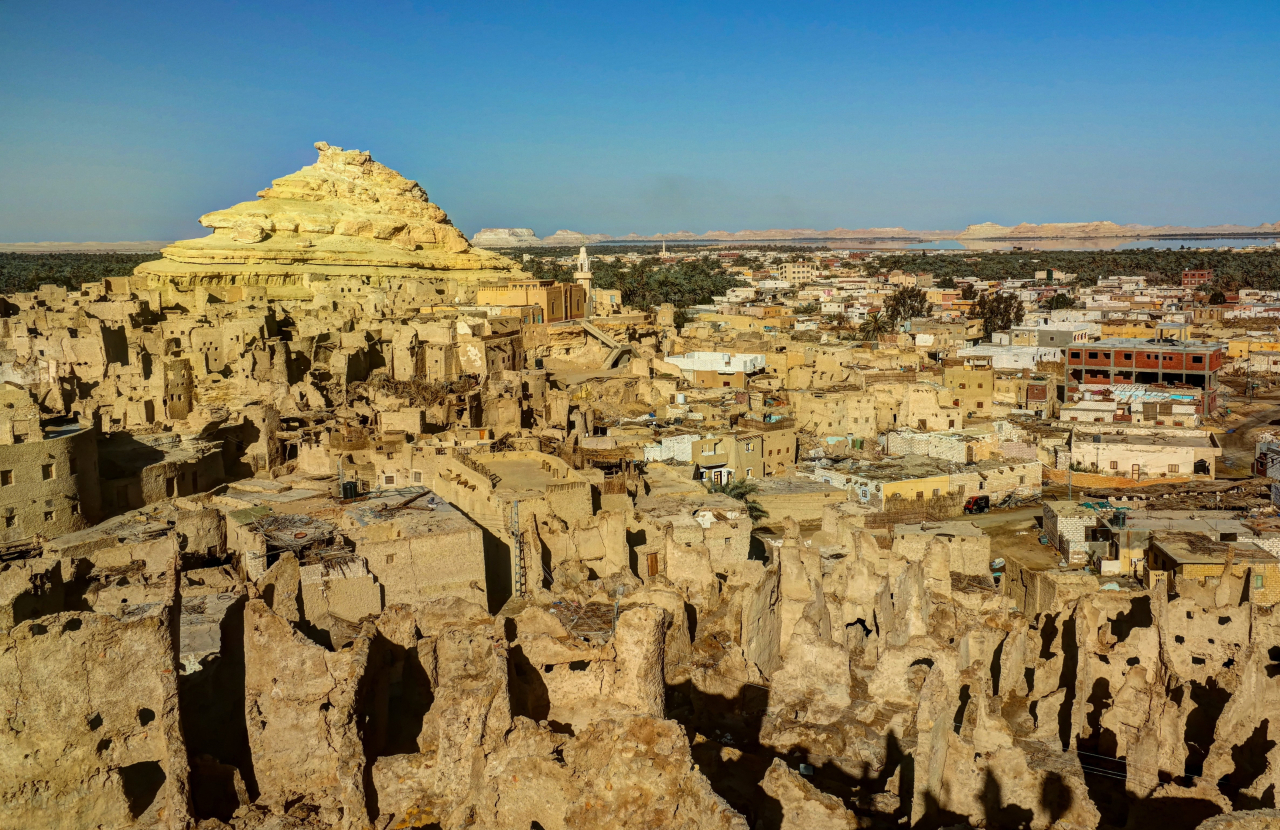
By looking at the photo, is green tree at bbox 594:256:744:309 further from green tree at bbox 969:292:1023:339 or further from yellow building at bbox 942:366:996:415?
yellow building at bbox 942:366:996:415

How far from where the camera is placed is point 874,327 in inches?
2445

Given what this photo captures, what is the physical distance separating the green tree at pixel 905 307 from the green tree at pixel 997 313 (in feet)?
10.9

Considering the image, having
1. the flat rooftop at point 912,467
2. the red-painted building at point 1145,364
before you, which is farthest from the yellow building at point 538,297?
the red-painted building at point 1145,364

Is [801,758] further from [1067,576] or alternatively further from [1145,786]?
[1067,576]

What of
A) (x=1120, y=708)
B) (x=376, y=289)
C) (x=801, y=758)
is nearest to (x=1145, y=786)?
(x=1120, y=708)

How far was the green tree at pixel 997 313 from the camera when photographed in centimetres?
6669

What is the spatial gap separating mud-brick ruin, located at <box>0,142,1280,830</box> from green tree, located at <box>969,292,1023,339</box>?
3506 centimetres

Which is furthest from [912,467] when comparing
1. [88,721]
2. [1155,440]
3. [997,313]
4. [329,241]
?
[997,313]

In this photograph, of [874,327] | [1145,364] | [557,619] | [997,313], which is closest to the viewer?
[557,619]

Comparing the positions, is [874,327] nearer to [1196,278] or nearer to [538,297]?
[538,297]

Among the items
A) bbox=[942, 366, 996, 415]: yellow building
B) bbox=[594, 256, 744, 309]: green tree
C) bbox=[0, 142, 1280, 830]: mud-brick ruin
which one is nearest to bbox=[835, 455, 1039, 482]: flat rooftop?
bbox=[0, 142, 1280, 830]: mud-brick ruin

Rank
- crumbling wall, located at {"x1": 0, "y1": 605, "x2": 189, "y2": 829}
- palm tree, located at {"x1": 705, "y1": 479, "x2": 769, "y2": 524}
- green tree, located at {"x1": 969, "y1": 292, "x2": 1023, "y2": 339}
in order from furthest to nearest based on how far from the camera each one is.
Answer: green tree, located at {"x1": 969, "y1": 292, "x2": 1023, "y2": 339} < palm tree, located at {"x1": 705, "y1": 479, "x2": 769, "y2": 524} < crumbling wall, located at {"x1": 0, "y1": 605, "x2": 189, "y2": 829}

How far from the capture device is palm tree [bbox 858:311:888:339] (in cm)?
6010

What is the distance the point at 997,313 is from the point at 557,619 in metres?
62.0
